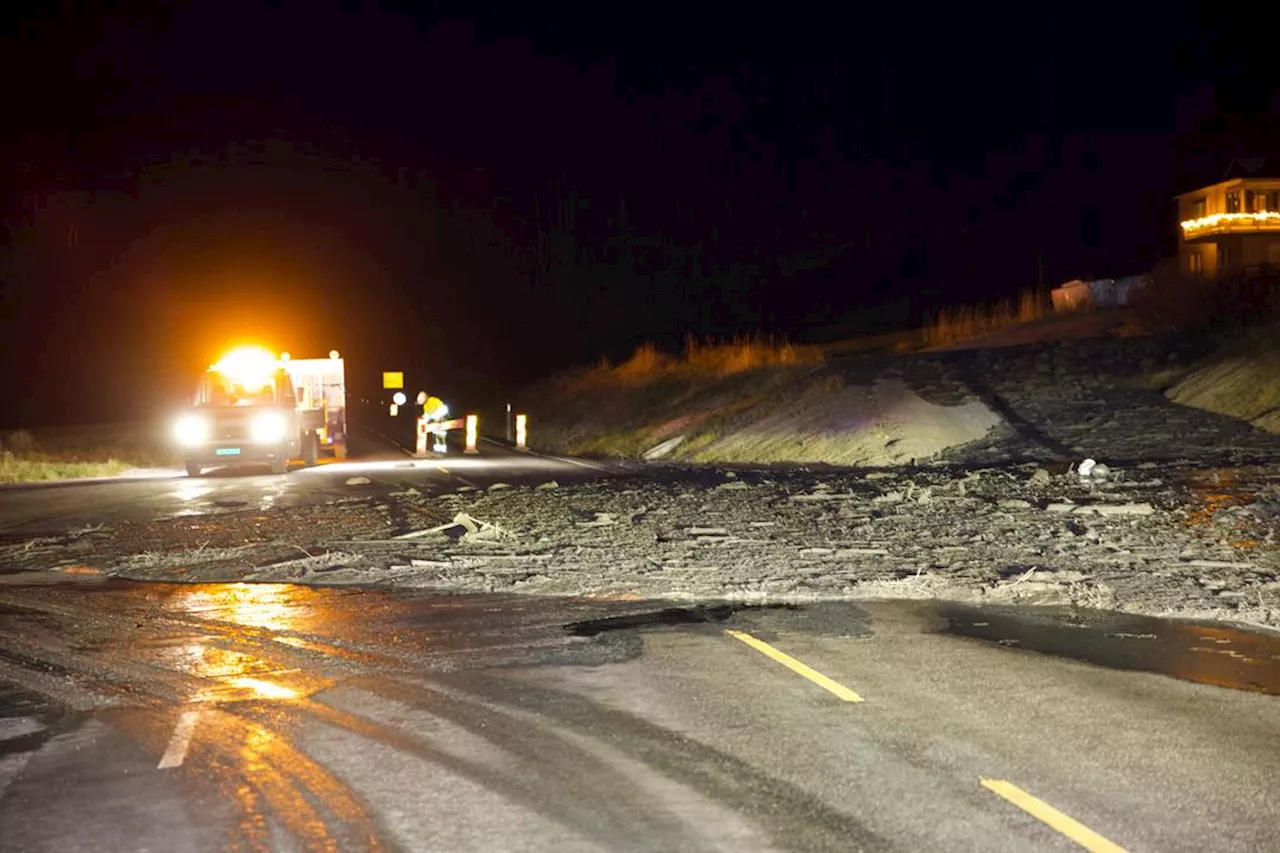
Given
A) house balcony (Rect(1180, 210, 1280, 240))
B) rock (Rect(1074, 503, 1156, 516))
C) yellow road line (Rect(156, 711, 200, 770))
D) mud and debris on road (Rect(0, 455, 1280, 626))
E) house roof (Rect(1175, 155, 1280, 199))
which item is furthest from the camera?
house roof (Rect(1175, 155, 1280, 199))

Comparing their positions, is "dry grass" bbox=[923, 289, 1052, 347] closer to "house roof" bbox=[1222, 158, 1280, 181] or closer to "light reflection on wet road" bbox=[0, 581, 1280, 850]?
"house roof" bbox=[1222, 158, 1280, 181]

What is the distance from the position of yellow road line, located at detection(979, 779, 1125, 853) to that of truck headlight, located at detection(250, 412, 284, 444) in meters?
24.7

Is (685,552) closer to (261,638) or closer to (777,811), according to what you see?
(261,638)

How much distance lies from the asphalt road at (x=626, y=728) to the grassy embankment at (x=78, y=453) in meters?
20.0

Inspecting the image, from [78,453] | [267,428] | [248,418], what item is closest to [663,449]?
[267,428]

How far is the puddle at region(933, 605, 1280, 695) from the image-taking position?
368 inches

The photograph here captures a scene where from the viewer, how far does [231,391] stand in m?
30.1

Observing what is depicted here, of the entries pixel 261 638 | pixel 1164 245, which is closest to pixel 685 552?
pixel 261 638

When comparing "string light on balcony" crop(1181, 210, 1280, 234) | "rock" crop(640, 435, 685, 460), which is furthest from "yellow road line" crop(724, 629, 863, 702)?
"string light on balcony" crop(1181, 210, 1280, 234)

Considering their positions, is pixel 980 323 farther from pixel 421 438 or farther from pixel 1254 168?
pixel 1254 168

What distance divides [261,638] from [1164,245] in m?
104

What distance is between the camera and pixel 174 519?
67.3 feet

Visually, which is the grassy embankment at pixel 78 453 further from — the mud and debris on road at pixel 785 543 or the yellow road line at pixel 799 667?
the yellow road line at pixel 799 667

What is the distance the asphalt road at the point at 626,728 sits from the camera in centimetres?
615
